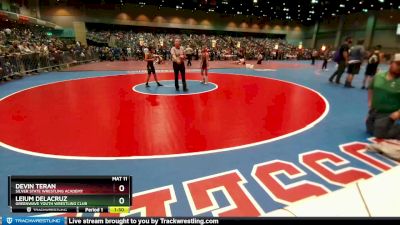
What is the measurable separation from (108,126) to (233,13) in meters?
46.7

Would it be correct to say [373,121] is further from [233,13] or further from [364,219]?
[233,13]

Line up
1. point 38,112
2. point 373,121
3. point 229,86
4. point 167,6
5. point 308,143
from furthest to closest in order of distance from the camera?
point 167,6 → point 229,86 → point 38,112 → point 373,121 → point 308,143

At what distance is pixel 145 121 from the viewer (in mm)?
5418

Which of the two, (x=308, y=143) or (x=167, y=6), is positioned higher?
(x=167, y=6)

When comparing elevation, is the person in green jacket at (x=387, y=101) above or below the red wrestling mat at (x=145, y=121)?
above

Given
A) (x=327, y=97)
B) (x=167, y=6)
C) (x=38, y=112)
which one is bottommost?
(x=38, y=112)

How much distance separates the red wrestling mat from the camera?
4.17 m

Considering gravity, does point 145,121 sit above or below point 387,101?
below

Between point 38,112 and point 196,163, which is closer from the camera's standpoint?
point 196,163

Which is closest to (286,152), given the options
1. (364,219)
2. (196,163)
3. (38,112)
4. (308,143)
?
(308,143)

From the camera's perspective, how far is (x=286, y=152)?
13.0 ft

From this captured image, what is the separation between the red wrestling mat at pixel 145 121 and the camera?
417 cm

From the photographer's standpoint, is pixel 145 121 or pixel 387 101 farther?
pixel 145 121

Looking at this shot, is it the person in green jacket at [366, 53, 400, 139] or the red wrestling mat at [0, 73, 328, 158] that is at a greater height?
the person in green jacket at [366, 53, 400, 139]
